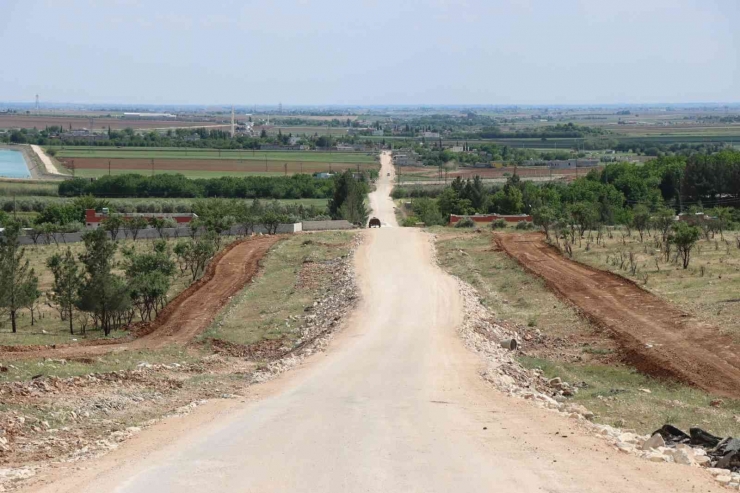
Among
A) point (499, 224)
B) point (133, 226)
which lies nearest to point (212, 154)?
point (133, 226)

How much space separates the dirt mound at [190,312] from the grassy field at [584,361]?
28.3 feet

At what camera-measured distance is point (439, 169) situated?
13962 centimetres

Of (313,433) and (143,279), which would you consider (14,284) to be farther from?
(313,433)

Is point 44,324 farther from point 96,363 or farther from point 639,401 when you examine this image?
point 639,401

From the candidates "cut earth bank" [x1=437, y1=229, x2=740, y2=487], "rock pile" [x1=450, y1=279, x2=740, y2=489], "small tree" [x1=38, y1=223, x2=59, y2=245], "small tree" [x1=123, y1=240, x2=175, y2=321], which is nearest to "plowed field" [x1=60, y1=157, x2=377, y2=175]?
"small tree" [x1=38, y1=223, x2=59, y2=245]

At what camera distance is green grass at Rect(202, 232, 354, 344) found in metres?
24.0

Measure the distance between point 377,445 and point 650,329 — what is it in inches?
504

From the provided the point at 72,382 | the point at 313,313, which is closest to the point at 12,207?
the point at 313,313

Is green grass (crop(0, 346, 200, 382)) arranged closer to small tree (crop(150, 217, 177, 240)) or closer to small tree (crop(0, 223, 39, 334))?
small tree (crop(0, 223, 39, 334))

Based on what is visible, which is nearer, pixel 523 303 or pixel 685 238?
pixel 523 303

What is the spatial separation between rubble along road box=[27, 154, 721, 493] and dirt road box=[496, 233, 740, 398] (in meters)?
4.43

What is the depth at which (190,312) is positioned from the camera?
89.6ft

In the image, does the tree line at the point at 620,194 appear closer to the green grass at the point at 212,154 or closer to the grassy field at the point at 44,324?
the grassy field at the point at 44,324

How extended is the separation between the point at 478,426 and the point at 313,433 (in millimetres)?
2470
